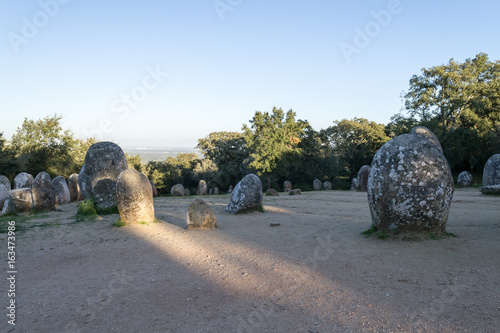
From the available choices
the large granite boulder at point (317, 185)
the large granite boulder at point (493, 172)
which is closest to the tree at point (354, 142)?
the large granite boulder at point (317, 185)

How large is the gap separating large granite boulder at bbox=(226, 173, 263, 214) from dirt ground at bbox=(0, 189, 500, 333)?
163 inches

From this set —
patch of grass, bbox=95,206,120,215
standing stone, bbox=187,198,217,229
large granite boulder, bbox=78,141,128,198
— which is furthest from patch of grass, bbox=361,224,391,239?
large granite boulder, bbox=78,141,128,198

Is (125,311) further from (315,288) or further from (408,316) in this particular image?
(408,316)

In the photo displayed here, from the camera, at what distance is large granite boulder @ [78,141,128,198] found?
1379cm

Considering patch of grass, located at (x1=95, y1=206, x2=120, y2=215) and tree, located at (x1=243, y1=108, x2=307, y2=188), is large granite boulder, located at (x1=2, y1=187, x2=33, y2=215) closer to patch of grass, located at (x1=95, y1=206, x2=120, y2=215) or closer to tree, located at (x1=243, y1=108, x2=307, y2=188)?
patch of grass, located at (x1=95, y1=206, x2=120, y2=215)

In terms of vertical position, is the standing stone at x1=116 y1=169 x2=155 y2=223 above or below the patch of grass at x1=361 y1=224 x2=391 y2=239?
above

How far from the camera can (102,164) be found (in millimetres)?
13898

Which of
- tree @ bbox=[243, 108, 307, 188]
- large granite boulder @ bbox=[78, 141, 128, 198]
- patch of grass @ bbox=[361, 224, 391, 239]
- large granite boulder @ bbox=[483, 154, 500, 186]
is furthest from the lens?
tree @ bbox=[243, 108, 307, 188]

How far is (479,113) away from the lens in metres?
31.4

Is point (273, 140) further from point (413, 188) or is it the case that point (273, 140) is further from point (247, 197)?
point (413, 188)

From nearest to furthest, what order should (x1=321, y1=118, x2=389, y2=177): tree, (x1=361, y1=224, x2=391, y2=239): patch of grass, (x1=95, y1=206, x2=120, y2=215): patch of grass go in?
(x1=361, y1=224, x2=391, y2=239): patch of grass, (x1=95, y1=206, x2=120, y2=215): patch of grass, (x1=321, y1=118, x2=389, y2=177): tree

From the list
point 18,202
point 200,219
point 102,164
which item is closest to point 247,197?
point 200,219

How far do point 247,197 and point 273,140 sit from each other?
17.3m

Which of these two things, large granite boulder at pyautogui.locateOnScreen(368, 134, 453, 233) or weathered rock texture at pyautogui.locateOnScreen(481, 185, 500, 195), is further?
weathered rock texture at pyautogui.locateOnScreen(481, 185, 500, 195)
